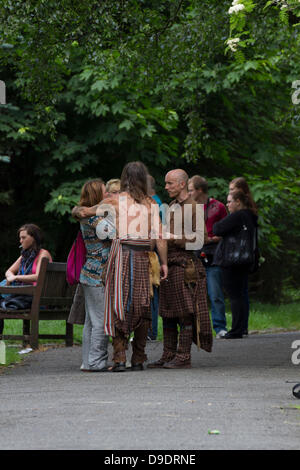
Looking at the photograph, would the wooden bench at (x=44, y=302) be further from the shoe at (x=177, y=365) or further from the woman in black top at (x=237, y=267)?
the shoe at (x=177, y=365)

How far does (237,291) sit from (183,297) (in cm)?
372

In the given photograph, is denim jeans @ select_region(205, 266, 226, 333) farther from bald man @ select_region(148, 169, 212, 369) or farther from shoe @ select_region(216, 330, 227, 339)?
bald man @ select_region(148, 169, 212, 369)

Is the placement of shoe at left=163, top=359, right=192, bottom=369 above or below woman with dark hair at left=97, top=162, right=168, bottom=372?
below

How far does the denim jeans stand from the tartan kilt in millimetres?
4306

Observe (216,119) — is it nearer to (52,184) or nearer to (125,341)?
(52,184)

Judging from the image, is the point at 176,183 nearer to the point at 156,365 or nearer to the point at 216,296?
the point at 156,365

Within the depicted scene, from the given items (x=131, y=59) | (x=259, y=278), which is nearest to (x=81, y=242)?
(x=131, y=59)

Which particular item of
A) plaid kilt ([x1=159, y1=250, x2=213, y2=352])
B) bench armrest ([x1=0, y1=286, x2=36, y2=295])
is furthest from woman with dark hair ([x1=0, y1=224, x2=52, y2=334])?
plaid kilt ([x1=159, y1=250, x2=213, y2=352])

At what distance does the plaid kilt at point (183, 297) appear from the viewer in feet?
30.4

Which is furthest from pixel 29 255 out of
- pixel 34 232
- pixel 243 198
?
pixel 243 198

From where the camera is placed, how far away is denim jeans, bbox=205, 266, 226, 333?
13.2m

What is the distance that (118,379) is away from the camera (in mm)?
8312

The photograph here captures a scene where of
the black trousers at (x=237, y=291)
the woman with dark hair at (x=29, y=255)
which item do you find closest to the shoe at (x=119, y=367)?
the woman with dark hair at (x=29, y=255)

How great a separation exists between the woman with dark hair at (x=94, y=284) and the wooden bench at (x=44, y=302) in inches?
91.6
